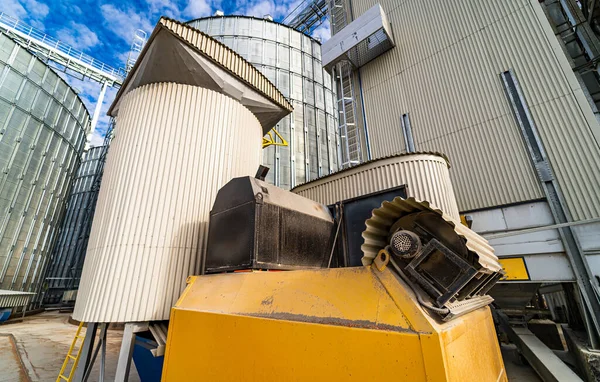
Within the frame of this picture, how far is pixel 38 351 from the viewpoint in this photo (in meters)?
8.80

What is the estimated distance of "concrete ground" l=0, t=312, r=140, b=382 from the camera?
22.7ft

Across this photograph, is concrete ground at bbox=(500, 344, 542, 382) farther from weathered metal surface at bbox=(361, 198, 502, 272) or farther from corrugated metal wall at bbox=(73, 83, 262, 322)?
corrugated metal wall at bbox=(73, 83, 262, 322)

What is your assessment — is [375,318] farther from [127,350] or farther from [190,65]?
[190,65]

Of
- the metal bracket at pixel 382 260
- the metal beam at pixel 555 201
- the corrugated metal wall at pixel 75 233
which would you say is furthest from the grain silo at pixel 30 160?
the metal beam at pixel 555 201

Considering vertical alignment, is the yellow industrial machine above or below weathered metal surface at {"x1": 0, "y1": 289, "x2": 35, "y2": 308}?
above

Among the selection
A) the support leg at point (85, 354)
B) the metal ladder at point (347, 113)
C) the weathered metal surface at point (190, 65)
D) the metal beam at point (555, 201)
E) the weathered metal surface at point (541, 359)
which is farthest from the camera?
the metal ladder at point (347, 113)

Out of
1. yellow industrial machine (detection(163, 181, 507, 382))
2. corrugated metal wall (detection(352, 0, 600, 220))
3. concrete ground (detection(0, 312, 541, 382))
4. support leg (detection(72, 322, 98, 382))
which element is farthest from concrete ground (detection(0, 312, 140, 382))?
corrugated metal wall (detection(352, 0, 600, 220))

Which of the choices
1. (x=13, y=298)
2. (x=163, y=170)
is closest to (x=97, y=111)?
(x=13, y=298)

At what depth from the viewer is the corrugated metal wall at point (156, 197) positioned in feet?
16.1

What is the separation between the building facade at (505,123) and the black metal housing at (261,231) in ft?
19.6

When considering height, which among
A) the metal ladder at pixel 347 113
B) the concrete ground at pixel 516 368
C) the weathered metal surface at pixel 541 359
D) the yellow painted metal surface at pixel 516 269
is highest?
the metal ladder at pixel 347 113

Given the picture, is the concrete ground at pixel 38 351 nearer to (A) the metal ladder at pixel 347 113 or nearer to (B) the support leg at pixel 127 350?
(B) the support leg at pixel 127 350

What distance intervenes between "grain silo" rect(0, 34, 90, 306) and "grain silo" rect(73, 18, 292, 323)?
13469mm

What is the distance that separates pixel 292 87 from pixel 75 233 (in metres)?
23.6
